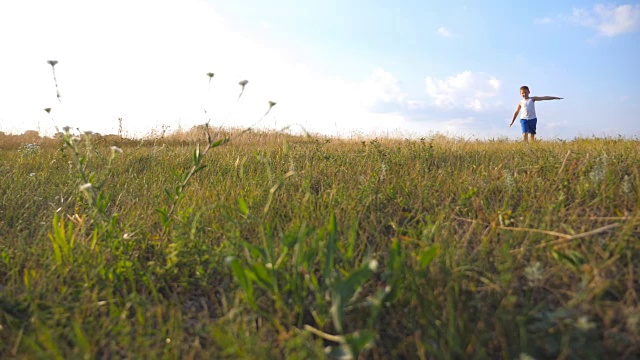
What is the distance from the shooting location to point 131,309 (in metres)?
2.43

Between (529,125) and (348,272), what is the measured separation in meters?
10.9

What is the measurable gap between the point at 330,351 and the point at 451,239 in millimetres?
1188

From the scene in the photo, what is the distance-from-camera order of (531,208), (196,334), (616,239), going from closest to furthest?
(196,334), (616,239), (531,208)

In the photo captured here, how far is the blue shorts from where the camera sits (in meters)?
11.8

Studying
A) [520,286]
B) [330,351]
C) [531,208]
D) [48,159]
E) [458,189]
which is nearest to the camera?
[330,351]

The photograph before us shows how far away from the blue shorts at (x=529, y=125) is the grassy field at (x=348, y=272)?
323 inches

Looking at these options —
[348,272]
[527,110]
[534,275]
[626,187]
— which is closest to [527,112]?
[527,110]

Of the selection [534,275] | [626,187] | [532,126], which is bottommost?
[534,275]

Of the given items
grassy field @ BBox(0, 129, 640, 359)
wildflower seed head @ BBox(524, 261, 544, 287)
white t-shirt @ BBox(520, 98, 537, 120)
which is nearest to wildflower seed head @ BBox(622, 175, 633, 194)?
grassy field @ BBox(0, 129, 640, 359)

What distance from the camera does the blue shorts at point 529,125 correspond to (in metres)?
11.8

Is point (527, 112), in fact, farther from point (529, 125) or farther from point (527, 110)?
point (529, 125)

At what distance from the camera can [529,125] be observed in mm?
11852

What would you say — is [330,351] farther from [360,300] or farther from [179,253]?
[179,253]

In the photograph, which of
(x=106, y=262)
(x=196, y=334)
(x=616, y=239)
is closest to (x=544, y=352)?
(x=616, y=239)
